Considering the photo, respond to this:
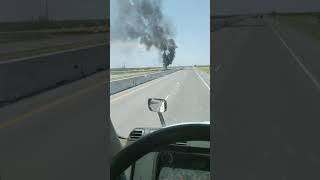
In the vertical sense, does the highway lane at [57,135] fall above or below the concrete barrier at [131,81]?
below

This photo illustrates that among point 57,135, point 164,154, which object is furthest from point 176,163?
point 57,135

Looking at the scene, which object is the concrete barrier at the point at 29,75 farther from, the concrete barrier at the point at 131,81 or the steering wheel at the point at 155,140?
the steering wheel at the point at 155,140

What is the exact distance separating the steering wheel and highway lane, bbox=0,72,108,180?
55 millimetres

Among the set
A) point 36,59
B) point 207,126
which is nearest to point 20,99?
point 36,59

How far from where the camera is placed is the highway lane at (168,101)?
2.39 meters

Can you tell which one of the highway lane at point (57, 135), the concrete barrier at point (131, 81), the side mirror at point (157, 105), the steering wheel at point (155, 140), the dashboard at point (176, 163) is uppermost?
the concrete barrier at point (131, 81)

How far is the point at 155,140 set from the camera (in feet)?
7.79
